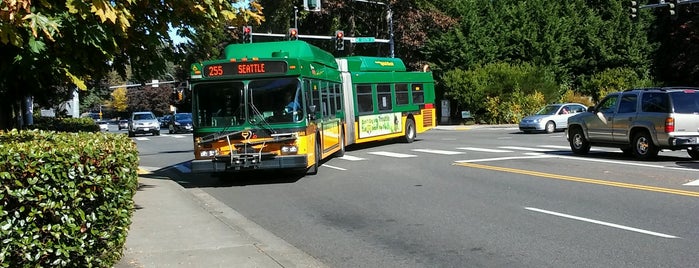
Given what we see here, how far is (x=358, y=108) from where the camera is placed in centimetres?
2209

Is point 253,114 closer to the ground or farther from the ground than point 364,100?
closer to the ground

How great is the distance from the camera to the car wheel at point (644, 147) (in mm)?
15914

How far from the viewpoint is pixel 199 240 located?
781 centimetres

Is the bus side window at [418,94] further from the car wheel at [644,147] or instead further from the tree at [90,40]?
the tree at [90,40]

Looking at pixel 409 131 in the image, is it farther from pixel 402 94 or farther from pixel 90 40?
pixel 90 40

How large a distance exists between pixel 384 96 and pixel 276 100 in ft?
33.8

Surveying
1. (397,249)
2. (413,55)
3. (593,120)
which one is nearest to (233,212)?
(397,249)

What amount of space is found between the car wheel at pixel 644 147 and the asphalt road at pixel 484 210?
37 cm

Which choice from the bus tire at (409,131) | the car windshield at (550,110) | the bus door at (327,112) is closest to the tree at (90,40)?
the bus door at (327,112)

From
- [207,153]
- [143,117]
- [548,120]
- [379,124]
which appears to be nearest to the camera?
[207,153]

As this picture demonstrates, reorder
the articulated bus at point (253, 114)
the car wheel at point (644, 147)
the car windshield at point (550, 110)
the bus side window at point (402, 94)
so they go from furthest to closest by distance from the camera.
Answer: the car windshield at point (550, 110)
the bus side window at point (402, 94)
the car wheel at point (644, 147)
the articulated bus at point (253, 114)

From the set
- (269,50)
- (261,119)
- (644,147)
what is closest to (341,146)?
(269,50)

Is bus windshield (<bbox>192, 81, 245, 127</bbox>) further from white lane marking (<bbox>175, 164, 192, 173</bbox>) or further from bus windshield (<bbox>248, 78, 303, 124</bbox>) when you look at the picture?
white lane marking (<bbox>175, 164, 192, 173</bbox>)

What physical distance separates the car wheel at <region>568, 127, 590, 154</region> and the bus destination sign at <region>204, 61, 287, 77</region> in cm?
934
